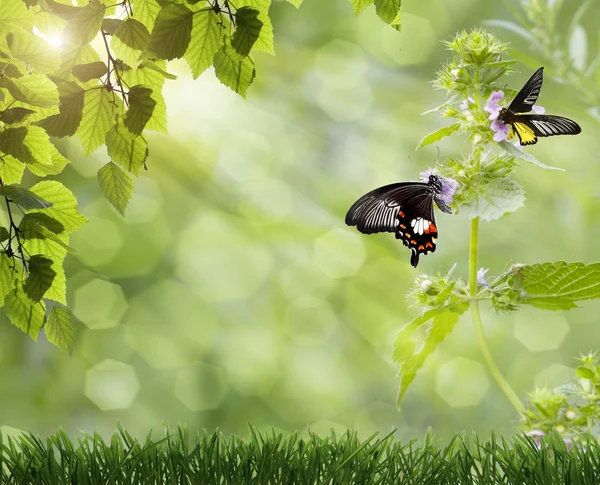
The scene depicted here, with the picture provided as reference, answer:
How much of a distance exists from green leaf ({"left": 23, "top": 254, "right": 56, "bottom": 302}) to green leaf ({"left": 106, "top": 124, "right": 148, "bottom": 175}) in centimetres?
11

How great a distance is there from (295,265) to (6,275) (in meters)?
1.36

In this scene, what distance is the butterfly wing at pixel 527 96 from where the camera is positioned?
3.27ft

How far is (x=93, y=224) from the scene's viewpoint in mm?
1961

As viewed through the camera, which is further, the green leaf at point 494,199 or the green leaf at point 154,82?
the green leaf at point 494,199

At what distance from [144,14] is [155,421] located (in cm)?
154

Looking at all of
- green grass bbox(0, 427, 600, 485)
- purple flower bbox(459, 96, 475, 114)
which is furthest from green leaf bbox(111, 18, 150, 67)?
purple flower bbox(459, 96, 475, 114)

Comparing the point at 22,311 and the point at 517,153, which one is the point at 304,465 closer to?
the point at 22,311

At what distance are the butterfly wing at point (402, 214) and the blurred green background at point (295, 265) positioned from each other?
2.65 ft

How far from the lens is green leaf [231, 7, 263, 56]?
54cm

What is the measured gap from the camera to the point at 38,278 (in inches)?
23.0

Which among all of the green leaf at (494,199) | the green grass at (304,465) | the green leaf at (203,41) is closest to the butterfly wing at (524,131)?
the green leaf at (494,199)

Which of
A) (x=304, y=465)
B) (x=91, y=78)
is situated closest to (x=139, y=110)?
(x=91, y=78)

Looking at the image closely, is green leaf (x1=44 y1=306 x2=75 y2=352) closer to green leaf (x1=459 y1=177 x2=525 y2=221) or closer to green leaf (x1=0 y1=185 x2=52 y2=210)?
green leaf (x1=0 y1=185 x2=52 y2=210)

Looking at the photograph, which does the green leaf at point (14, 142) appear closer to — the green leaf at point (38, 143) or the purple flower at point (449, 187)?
the green leaf at point (38, 143)
